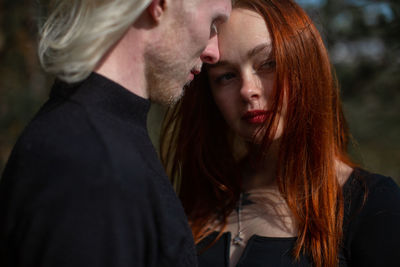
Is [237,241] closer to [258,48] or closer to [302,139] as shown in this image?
[302,139]

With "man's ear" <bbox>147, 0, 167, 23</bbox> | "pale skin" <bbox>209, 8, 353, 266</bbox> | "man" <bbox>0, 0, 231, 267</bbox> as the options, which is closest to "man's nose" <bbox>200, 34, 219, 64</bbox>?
"pale skin" <bbox>209, 8, 353, 266</bbox>

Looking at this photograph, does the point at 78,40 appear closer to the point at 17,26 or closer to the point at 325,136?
the point at 325,136

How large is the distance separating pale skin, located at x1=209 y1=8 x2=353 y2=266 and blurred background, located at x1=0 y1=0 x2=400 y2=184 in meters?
1.26

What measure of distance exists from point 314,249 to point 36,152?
3.34 feet

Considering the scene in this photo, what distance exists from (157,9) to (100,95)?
0.95 feet

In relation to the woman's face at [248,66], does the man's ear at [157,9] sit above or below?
above

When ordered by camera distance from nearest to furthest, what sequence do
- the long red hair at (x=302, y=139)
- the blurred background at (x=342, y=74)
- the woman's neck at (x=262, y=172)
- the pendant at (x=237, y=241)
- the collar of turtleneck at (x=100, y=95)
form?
the collar of turtleneck at (x=100, y=95) < the long red hair at (x=302, y=139) < the pendant at (x=237, y=241) < the woman's neck at (x=262, y=172) < the blurred background at (x=342, y=74)

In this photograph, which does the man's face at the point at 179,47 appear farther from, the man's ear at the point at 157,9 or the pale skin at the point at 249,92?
the pale skin at the point at 249,92

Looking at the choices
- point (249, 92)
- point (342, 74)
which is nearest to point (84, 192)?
point (249, 92)

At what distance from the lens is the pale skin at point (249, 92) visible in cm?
162

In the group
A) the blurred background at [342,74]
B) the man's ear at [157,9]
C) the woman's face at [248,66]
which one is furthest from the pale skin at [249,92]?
the blurred background at [342,74]

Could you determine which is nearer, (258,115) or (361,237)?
(361,237)

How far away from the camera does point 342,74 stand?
3449 mm

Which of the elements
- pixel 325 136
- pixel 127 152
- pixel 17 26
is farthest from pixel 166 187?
pixel 17 26
